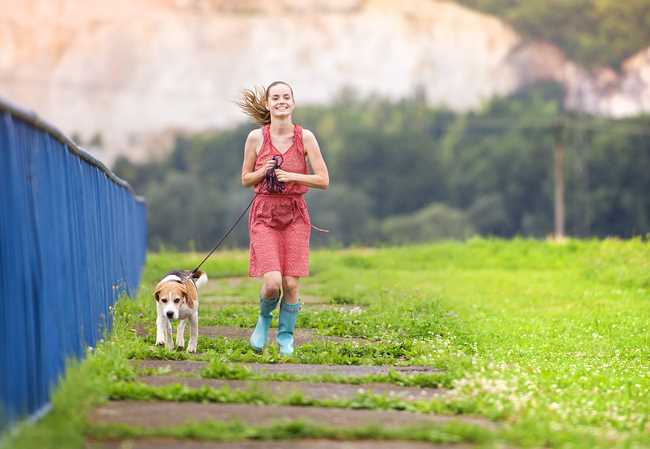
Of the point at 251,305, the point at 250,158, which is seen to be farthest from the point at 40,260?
the point at 251,305

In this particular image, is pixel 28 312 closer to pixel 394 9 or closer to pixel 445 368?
pixel 445 368

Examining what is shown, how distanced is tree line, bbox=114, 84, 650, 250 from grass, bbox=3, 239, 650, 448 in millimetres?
45055

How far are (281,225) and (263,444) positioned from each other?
3.67 metres

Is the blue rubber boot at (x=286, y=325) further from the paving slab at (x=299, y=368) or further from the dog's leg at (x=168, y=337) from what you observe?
the dog's leg at (x=168, y=337)

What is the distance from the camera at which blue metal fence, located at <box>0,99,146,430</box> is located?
222 inches

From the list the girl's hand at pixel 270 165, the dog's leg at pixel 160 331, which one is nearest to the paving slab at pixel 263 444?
the girl's hand at pixel 270 165

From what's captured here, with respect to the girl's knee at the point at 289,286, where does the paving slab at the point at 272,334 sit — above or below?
below

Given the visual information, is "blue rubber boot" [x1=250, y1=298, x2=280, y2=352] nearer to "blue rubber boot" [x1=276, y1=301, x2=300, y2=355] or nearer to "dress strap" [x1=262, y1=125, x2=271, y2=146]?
"blue rubber boot" [x1=276, y1=301, x2=300, y2=355]

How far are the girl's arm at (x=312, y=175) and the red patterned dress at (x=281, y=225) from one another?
75 millimetres

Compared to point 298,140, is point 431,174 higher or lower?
lower

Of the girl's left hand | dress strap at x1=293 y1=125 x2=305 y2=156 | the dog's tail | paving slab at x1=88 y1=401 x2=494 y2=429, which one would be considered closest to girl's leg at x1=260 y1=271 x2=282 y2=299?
the girl's left hand

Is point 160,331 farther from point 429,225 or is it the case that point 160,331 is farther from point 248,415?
point 429,225

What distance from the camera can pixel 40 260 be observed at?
6.28 metres

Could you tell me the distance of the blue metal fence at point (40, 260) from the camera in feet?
18.5
